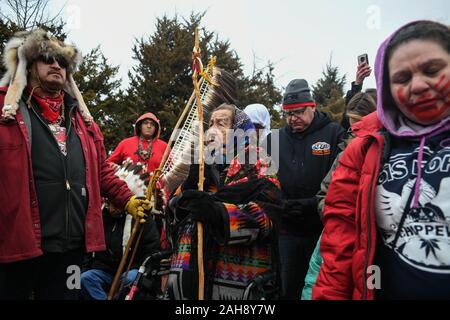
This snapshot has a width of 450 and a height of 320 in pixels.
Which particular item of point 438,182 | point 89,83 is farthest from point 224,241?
point 89,83

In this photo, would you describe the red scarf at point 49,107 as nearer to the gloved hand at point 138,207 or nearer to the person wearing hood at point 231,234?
the gloved hand at point 138,207

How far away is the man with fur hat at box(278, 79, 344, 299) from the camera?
130 inches

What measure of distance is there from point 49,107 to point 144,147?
3305mm

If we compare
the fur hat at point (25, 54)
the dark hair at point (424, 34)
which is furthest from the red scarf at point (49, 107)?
the dark hair at point (424, 34)

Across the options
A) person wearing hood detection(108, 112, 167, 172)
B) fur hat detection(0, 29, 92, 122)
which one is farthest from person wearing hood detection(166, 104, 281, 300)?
person wearing hood detection(108, 112, 167, 172)

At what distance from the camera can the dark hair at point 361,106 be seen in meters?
3.12

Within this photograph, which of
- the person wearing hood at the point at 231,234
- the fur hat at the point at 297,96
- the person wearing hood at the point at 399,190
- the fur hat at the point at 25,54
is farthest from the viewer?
the fur hat at the point at 297,96

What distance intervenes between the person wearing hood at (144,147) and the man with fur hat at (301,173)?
2561 mm

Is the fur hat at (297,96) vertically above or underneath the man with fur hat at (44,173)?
above

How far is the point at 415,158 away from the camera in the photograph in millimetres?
1581

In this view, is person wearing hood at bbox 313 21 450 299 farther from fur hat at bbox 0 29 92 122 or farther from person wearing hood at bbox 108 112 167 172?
person wearing hood at bbox 108 112 167 172

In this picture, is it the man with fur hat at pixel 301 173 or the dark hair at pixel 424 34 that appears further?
the man with fur hat at pixel 301 173

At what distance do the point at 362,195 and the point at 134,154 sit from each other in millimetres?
Result: 4493

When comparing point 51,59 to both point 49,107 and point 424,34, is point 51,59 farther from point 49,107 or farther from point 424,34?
point 424,34
